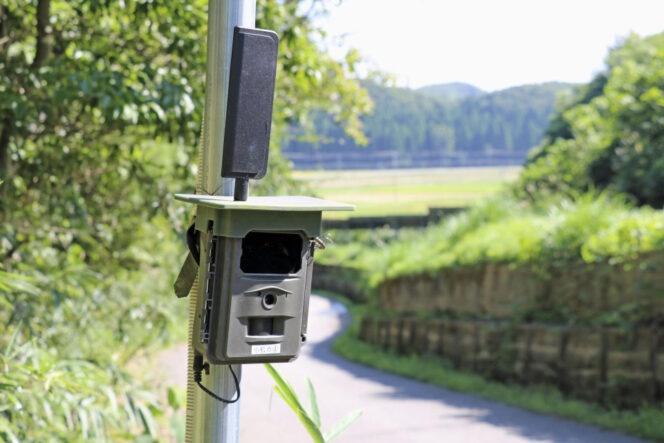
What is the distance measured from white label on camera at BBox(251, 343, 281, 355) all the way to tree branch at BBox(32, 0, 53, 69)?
392 cm

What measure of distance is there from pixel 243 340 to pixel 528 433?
21.9ft

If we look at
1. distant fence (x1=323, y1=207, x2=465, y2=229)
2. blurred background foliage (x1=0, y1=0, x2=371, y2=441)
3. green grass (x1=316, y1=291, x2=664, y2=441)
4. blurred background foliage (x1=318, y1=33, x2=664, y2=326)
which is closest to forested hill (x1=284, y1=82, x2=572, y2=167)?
distant fence (x1=323, y1=207, x2=465, y2=229)

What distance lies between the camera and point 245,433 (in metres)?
8.73

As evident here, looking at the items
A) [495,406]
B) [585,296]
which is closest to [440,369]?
[495,406]

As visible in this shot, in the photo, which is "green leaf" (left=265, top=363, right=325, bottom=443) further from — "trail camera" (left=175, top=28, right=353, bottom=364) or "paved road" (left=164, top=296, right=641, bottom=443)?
"paved road" (left=164, top=296, right=641, bottom=443)

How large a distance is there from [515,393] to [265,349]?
8128 millimetres

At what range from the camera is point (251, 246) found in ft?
7.96

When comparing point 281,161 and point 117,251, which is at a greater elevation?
point 281,161

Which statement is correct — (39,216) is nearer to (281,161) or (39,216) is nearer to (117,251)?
(117,251)

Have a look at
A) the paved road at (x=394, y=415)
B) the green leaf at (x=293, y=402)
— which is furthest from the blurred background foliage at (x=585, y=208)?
the green leaf at (x=293, y=402)

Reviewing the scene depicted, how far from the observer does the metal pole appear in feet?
8.01

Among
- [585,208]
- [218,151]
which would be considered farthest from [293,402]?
[585,208]

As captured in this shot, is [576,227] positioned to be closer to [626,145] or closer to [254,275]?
[626,145]

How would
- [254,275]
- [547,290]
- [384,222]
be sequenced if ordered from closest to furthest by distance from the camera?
A: 1. [254,275]
2. [547,290]
3. [384,222]
